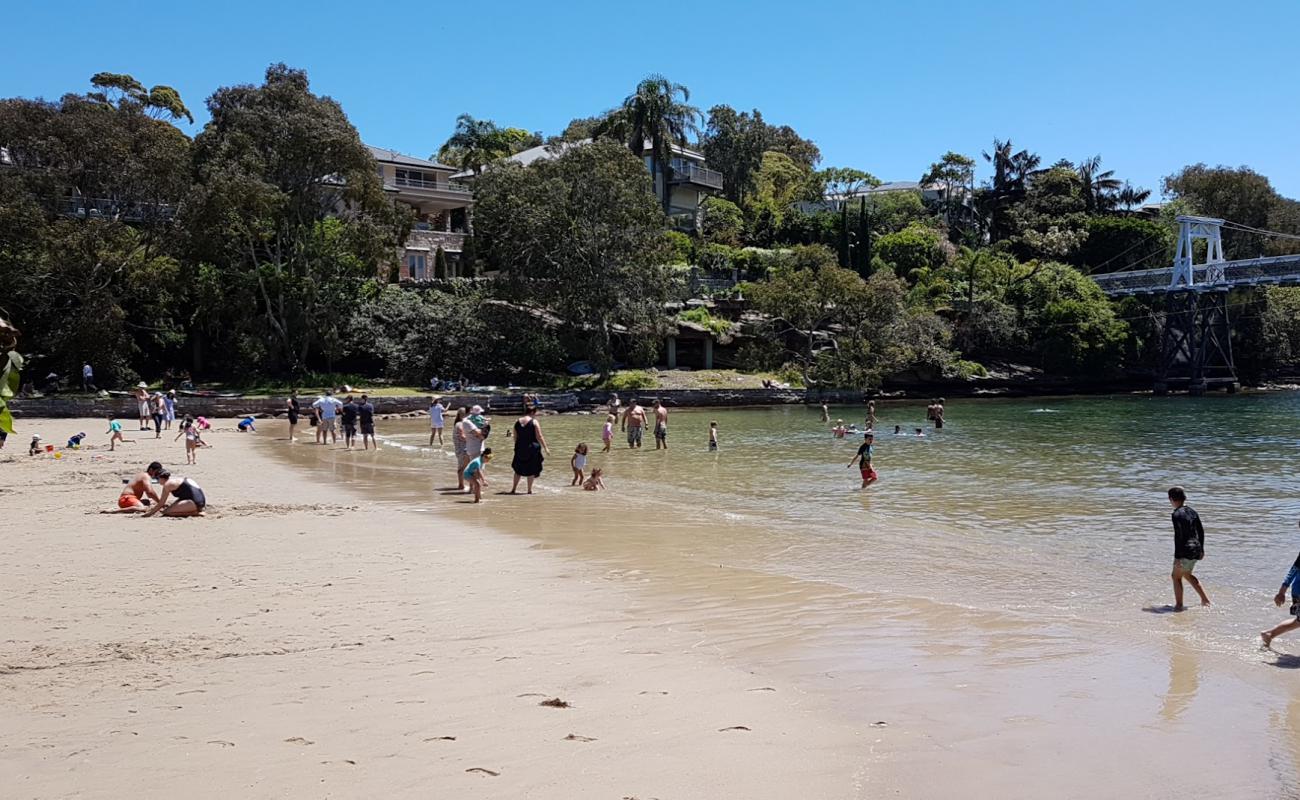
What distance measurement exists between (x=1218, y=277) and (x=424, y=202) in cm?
5894

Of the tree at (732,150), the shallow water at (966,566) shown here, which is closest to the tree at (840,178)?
the tree at (732,150)

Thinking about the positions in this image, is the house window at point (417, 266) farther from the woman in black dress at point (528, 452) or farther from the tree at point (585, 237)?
the woman in black dress at point (528, 452)

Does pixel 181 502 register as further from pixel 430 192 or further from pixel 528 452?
pixel 430 192

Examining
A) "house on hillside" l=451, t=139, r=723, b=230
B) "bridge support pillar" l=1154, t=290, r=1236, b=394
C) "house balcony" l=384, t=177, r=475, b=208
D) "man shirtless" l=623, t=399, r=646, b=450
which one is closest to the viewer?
"man shirtless" l=623, t=399, r=646, b=450

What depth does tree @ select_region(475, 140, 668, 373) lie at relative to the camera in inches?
2003

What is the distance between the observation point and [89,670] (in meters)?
6.56

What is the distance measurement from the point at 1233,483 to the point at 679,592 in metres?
16.6

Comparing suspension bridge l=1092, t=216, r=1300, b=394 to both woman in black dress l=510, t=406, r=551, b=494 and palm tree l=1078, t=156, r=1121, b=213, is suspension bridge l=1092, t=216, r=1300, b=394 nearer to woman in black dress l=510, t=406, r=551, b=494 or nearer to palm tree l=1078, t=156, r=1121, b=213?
palm tree l=1078, t=156, r=1121, b=213

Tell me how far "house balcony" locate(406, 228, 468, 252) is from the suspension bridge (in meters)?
49.6

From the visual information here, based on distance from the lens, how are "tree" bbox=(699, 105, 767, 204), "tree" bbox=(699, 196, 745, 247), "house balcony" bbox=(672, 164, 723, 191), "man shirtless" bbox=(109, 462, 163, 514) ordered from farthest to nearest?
"tree" bbox=(699, 105, 767, 204) < "house balcony" bbox=(672, 164, 723, 191) < "tree" bbox=(699, 196, 745, 247) < "man shirtless" bbox=(109, 462, 163, 514)

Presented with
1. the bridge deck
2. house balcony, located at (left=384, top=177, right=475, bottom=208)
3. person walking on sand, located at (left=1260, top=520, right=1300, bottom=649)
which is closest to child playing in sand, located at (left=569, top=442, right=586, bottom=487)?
person walking on sand, located at (left=1260, top=520, right=1300, bottom=649)

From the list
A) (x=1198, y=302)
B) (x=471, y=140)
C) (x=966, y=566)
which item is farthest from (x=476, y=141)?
(x=966, y=566)

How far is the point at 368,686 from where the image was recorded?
6453 mm

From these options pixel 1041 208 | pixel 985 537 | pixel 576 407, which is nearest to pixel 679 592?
pixel 985 537
